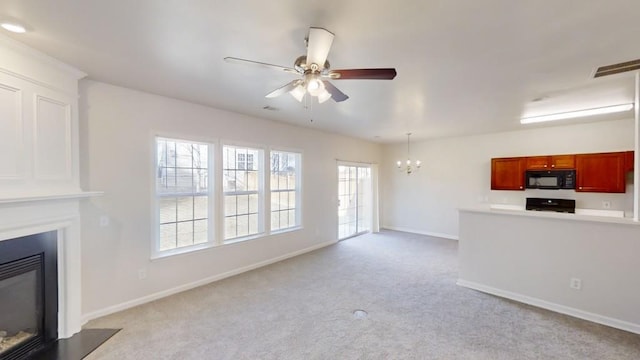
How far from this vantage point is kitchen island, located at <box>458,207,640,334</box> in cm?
289

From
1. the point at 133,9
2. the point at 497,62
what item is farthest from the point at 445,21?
the point at 133,9

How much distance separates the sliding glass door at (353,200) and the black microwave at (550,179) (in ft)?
12.0

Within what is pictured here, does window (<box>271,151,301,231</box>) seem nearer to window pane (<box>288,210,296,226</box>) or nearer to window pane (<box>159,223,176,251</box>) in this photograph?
window pane (<box>288,210,296,226</box>)

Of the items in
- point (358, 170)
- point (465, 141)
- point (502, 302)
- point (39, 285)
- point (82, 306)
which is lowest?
point (502, 302)

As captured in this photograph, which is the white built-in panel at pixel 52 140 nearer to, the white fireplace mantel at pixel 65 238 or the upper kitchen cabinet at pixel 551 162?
the white fireplace mantel at pixel 65 238

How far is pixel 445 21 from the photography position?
1834mm

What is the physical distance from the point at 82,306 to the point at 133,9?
10.1ft

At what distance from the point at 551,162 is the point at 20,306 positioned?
7866 mm

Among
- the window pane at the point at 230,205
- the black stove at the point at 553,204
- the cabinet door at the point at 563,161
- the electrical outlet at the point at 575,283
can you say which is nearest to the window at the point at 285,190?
the window pane at the point at 230,205

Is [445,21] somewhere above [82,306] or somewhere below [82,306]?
above

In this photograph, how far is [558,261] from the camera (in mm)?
3271

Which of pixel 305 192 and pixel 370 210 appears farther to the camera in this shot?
pixel 370 210

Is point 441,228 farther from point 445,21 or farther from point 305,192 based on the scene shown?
point 445,21

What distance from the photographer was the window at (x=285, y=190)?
5.13 m
